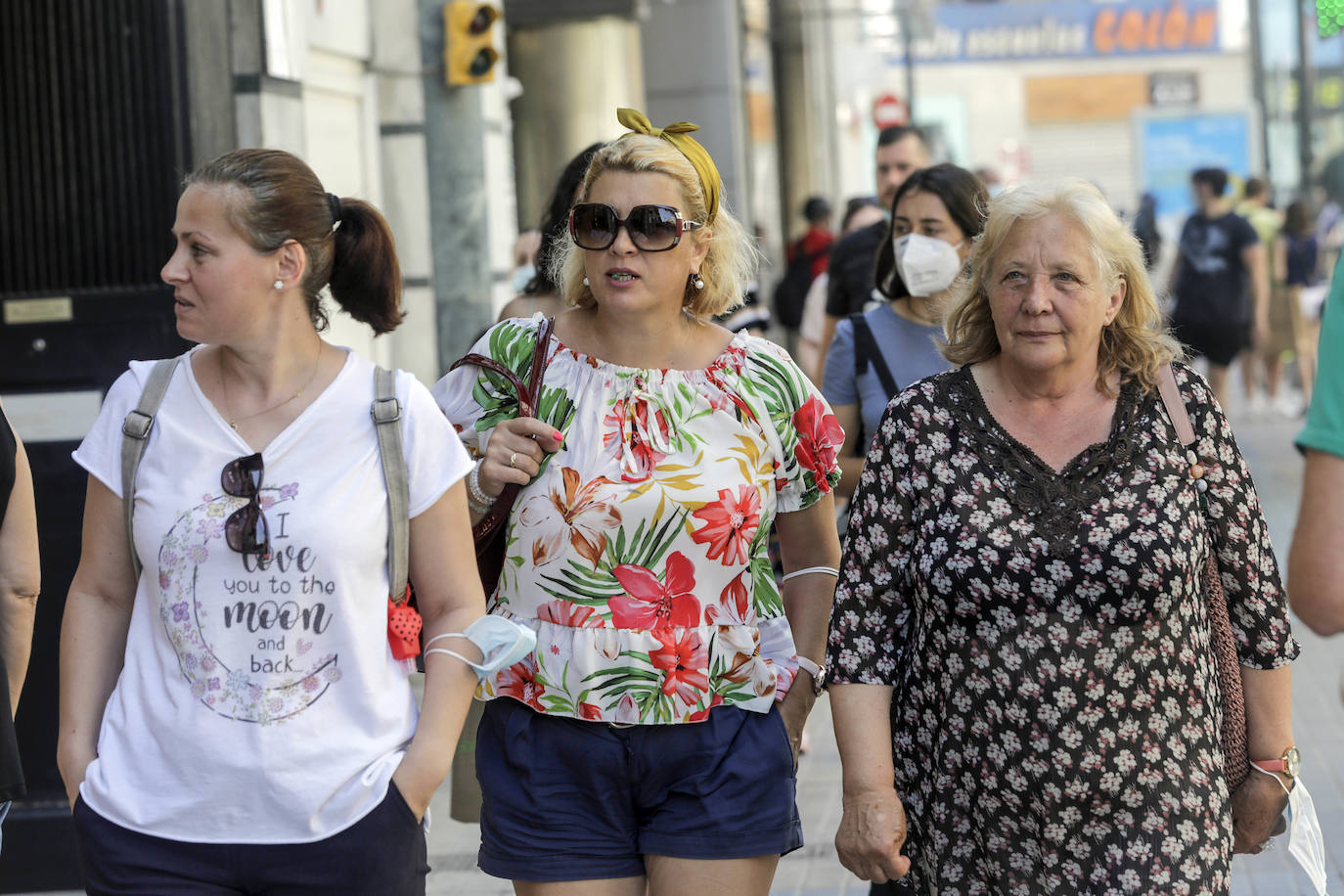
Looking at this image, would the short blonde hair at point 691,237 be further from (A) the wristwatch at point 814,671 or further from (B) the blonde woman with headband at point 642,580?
(A) the wristwatch at point 814,671

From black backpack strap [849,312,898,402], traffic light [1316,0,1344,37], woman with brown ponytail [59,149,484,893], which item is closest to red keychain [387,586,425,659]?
woman with brown ponytail [59,149,484,893]

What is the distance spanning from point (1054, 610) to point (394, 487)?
3.63ft

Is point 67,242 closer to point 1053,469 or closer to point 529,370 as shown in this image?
point 529,370

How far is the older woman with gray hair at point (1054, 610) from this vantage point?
3.05m

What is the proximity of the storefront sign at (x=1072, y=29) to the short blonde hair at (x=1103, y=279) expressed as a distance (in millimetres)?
58686

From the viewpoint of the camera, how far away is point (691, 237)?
3.45m

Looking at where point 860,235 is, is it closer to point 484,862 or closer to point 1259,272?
point 484,862

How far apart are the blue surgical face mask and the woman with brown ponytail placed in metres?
0.02

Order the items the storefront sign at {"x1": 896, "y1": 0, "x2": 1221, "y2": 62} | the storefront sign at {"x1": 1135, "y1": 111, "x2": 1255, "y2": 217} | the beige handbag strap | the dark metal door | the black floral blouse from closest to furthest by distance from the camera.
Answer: the black floral blouse → the beige handbag strap → the dark metal door → the storefront sign at {"x1": 1135, "y1": 111, "x2": 1255, "y2": 217} → the storefront sign at {"x1": 896, "y1": 0, "x2": 1221, "y2": 62}

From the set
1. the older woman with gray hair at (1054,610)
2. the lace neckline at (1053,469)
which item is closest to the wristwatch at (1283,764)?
the older woman with gray hair at (1054,610)

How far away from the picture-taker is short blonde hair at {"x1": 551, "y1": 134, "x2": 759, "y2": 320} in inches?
135

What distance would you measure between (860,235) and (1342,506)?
14.5 ft

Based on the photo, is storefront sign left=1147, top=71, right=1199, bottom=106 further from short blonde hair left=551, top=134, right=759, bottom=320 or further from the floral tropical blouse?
the floral tropical blouse

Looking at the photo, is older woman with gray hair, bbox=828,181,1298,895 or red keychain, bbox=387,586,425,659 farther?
older woman with gray hair, bbox=828,181,1298,895
